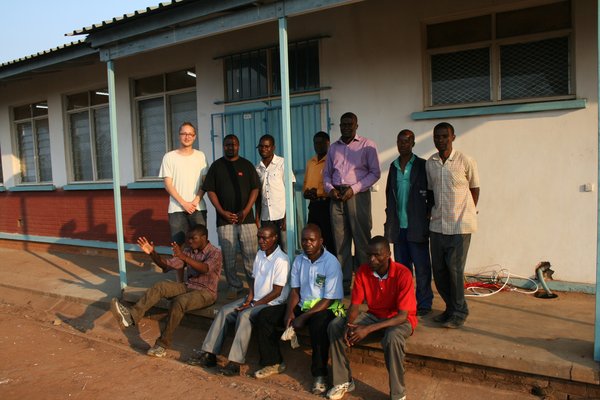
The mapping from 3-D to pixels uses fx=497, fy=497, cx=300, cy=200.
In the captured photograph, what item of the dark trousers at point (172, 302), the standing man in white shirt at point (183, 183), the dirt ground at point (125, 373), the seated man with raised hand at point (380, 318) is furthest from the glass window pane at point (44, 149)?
the seated man with raised hand at point (380, 318)

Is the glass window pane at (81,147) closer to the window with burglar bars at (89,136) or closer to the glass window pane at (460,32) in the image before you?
the window with burglar bars at (89,136)

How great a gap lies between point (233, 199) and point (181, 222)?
0.75m

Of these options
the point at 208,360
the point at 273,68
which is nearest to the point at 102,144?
the point at 273,68

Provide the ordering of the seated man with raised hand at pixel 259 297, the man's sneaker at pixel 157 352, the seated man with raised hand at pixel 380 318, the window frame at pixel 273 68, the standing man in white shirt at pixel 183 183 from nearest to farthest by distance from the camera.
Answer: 1. the seated man with raised hand at pixel 380 318
2. the seated man with raised hand at pixel 259 297
3. the man's sneaker at pixel 157 352
4. the standing man in white shirt at pixel 183 183
5. the window frame at pixel 273 68

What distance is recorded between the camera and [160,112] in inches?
319

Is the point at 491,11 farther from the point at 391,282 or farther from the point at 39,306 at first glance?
the point at 39,306

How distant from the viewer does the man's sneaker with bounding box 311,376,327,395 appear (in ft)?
12.2

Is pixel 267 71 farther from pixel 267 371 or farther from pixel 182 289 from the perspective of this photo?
pixel 267 371

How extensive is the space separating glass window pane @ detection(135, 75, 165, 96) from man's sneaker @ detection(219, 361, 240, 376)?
5.22 metres

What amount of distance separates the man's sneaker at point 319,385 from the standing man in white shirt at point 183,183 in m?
2.31

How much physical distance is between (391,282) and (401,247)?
84cm

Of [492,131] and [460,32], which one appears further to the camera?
[460,32]

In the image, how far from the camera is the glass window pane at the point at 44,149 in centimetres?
1003

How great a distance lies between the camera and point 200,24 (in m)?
5.11
